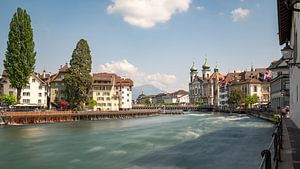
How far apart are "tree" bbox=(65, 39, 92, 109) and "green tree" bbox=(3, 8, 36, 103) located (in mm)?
12107

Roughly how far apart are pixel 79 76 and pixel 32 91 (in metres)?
16.9

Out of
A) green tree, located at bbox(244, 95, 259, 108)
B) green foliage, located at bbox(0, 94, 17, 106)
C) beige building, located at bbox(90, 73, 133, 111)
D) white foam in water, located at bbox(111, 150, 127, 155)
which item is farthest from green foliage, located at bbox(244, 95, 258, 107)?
white foam in water, located at bbox(111, 150, 127, 155)

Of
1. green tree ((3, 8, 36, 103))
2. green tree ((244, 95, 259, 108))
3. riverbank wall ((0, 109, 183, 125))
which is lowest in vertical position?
riverbank wall ((0, 109, 183, 125))

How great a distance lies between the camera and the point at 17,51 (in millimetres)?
64812

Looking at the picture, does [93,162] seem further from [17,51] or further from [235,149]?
[17,51]

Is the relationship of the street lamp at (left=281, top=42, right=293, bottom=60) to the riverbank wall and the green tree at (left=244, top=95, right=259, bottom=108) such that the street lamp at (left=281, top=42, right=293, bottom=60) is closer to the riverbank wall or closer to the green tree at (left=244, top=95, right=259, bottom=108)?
the riverbank wall

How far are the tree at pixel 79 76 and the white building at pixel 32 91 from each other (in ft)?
40.8

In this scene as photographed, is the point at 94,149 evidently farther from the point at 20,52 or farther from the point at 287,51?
the point at 20,52

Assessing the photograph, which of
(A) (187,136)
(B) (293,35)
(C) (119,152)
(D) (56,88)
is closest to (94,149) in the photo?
(C) (119,152)

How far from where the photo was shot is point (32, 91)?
284 feet

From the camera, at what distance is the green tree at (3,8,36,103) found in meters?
63.9

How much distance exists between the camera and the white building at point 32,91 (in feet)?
279

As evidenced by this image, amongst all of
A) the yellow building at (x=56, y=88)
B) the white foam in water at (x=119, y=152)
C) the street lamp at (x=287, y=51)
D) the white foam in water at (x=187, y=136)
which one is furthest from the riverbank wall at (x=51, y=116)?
the street lamp at (x=287, y=51)

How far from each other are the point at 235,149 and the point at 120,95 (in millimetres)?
90720
